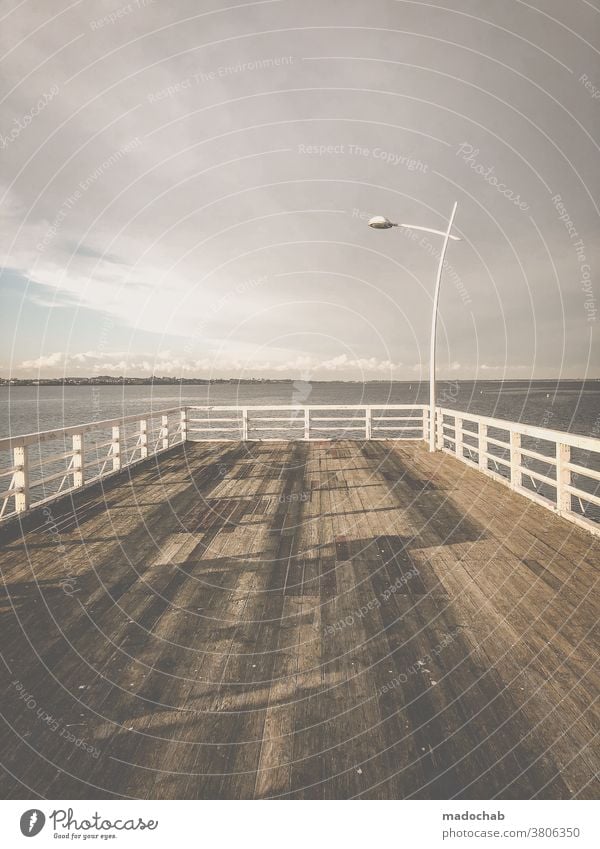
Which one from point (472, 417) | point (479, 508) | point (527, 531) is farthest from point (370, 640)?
point (472, 417)

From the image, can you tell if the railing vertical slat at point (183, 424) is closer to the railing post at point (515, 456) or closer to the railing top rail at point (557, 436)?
the railing top rail at point (557, 436)

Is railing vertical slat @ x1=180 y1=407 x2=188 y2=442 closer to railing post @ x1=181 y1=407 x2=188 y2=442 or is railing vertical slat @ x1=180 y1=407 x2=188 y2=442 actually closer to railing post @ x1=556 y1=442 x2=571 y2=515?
railing post @ x1=181 y1=407 x2=188 y2=442

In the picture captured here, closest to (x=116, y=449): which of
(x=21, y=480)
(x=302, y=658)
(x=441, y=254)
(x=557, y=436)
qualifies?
(x=21, y=480)

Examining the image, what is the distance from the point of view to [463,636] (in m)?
3.13

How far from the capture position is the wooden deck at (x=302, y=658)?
6.66 feet

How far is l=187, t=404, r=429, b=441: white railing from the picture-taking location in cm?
1310

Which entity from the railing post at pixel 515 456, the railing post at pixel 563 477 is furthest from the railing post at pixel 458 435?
the railing post at pixel 563 477

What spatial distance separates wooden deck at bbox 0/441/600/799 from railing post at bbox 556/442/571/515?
0.28 metres

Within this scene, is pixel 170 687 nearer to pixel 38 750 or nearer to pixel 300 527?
pixel 38 750

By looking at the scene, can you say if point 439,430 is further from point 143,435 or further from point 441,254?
point 143,435

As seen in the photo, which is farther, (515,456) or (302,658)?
(515,456)

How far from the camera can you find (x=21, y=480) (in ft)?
21.1

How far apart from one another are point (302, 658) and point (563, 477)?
16.0 ft
